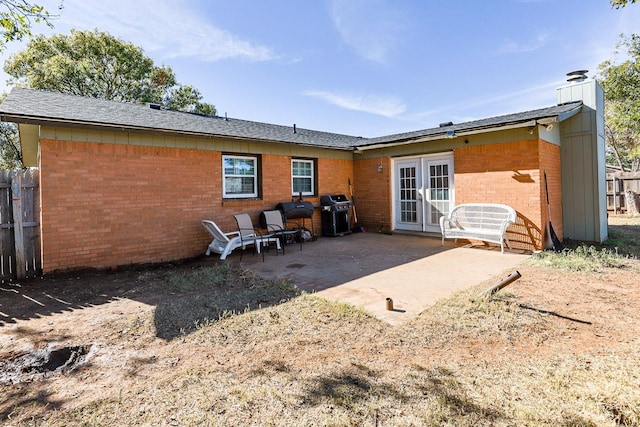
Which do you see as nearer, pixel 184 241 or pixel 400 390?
pixel 400 390

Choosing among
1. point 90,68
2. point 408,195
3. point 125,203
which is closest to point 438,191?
point 408,195

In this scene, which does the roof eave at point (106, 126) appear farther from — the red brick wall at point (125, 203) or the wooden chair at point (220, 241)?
the wooden chair at point (220, 241)

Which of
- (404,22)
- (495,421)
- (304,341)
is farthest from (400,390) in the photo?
(404,22)

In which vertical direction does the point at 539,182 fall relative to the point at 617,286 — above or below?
above

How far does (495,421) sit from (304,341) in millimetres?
1860

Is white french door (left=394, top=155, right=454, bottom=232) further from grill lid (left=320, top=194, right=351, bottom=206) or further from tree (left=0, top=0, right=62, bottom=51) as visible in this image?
tree (left=0, top=0, right=62, bottom=51)

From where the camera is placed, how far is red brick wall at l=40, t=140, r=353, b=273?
6320 mm

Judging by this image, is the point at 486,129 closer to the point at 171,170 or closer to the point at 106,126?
the point at 171,170

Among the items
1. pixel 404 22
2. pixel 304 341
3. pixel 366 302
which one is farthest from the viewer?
pixel 404 22

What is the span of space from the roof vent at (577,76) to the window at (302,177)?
8019 mm

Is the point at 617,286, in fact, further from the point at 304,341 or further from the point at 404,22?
the point at 404,22

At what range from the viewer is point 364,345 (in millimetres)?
3275

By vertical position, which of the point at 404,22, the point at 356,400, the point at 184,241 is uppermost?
the point at 404,22

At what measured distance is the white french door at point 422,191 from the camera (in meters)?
9.90
